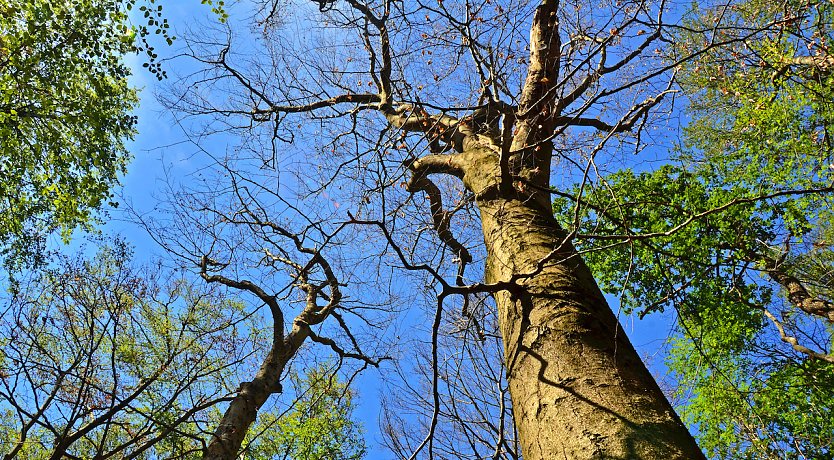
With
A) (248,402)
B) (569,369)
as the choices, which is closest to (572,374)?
(569,369)

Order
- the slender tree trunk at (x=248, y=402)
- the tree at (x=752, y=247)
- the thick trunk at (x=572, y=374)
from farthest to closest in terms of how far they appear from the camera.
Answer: the tree at (x=752, y=247)
the slender tree trunk at (x=248, y=402)
the thick trunk at (x=572, y=374)

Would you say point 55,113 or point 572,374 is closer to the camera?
point 572,374

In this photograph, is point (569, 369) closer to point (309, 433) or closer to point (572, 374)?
point (572, 374)

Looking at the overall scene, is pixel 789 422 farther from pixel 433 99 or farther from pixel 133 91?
pixel 133 91

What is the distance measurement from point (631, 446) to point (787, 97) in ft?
27.0

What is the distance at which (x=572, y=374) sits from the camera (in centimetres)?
166

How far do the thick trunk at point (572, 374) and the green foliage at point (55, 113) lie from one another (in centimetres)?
671

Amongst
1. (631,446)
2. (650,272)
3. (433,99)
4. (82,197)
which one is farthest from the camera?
(82,197)

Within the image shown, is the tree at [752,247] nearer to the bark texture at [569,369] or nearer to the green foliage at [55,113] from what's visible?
the bark texture at [569,369]

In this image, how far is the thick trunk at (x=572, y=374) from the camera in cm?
140

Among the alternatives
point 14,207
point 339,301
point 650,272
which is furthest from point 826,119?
→ point 14,207

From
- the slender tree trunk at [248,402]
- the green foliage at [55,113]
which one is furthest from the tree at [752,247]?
the green foliage at [55,113]

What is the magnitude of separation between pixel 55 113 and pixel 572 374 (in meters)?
8.46

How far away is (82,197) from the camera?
308 inches
